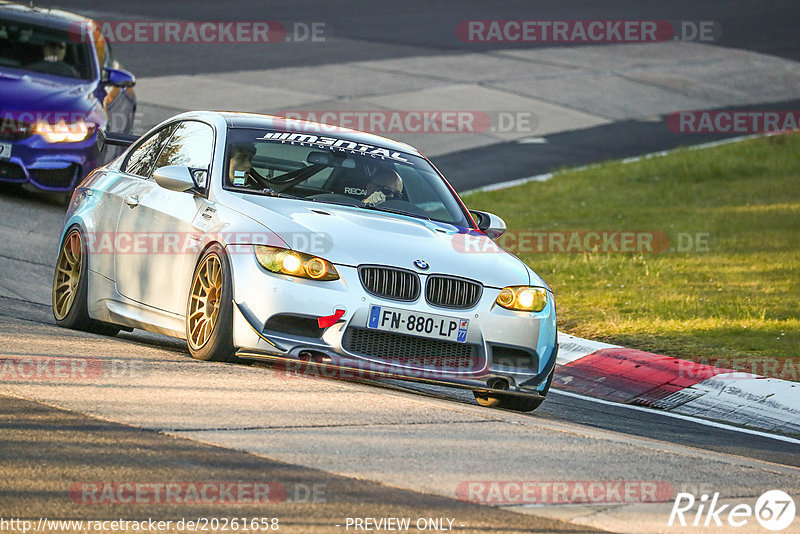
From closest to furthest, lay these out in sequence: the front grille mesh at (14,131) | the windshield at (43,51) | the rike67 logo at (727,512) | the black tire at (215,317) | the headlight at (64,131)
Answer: the rike67 logo at (727,512) → the black tire at (215,317) → the front grille mesh at (14,131) → the headlight at (64,131) → the windshield at (43,51)

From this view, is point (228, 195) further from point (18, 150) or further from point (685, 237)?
point (685, 237)

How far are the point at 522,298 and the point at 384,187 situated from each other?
140 centimetres

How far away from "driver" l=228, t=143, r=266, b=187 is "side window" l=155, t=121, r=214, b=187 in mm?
154

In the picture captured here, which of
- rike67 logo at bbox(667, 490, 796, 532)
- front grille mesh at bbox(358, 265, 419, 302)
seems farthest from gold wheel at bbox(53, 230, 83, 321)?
rike67 logo at bbox(667, 490, 796, 532)

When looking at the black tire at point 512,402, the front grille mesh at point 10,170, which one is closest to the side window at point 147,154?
the black tire at point 512,402

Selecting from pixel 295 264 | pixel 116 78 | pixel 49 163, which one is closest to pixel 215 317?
pixel 295 264

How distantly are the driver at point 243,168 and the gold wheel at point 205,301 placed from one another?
0.76m

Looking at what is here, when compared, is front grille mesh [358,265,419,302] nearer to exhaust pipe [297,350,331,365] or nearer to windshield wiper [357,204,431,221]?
exhaust pipe [297,350,331,365]

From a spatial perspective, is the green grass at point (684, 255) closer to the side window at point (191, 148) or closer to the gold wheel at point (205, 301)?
the side window at point (191, 148)

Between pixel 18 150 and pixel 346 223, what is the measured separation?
6801 mm

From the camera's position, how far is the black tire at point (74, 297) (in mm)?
9023

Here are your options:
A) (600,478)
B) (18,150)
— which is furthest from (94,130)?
(600,478)

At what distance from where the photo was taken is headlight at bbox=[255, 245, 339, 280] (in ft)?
24.5

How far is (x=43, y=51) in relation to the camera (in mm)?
15023
